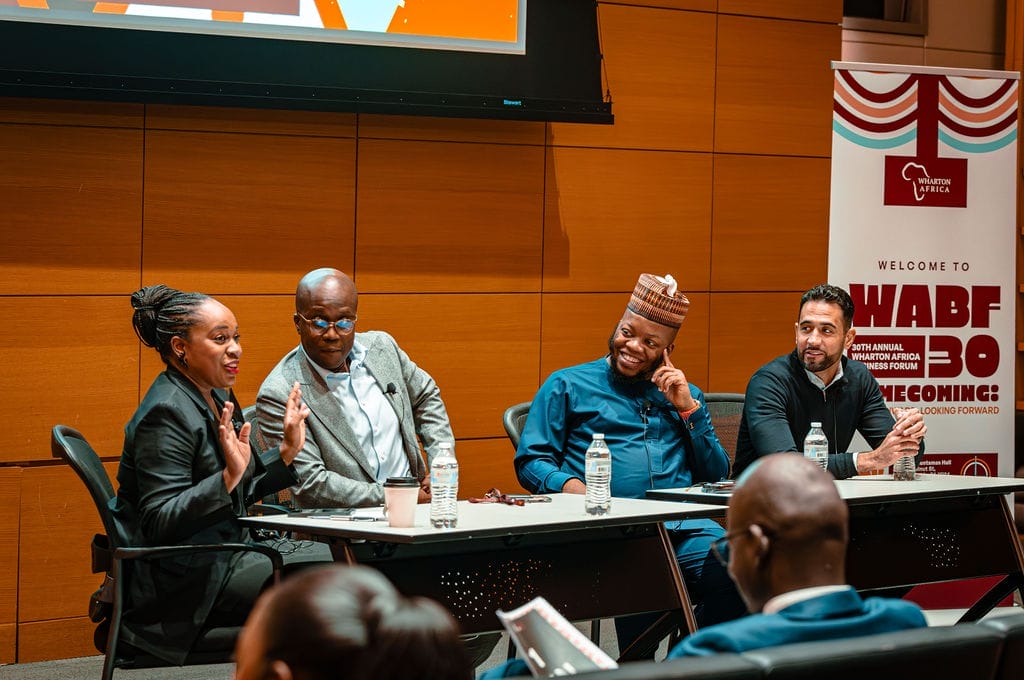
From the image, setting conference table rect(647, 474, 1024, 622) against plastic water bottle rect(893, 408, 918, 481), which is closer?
conference table rect(647, 474, 1024, 622)

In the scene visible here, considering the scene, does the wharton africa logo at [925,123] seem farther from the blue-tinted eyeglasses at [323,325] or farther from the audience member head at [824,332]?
the blue-tinted eyeglasses at [323,325]

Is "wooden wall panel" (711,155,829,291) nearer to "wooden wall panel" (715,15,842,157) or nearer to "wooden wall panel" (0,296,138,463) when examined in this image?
"wooden wall panel" (715,15,842,157)

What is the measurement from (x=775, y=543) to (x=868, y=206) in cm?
421

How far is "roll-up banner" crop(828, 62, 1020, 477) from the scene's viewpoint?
19.9 ft

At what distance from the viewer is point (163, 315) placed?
379 centimetres

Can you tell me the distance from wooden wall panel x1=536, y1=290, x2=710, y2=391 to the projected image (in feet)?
3.84

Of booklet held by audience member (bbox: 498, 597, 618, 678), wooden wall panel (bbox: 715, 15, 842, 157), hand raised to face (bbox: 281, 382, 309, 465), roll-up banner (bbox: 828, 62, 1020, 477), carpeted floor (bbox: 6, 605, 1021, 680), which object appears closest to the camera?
booklet held by audience member (bbox: 498, 597, 618, 678)

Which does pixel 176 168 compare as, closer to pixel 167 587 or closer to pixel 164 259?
pixel 164 259

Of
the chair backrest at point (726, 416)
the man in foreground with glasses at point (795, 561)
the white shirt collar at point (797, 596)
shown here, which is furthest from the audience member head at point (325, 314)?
the white shirt collar at point (797, 596)

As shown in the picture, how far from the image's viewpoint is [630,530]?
3.93 meters

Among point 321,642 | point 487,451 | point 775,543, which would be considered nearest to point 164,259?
point 487,451

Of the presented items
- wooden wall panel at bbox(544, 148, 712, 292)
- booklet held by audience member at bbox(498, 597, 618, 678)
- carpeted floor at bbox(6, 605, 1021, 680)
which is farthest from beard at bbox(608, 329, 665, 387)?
booklet held by audience member at bbox(498, 597, 618, 678)

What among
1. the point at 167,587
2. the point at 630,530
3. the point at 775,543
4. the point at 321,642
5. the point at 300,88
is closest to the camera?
the point at 321,642

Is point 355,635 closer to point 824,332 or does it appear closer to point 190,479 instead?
point 190,479
